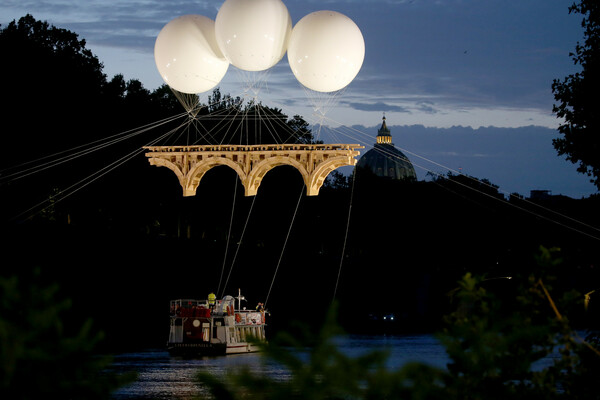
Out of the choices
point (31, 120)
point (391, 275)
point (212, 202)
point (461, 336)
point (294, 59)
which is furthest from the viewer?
point (391, 275)

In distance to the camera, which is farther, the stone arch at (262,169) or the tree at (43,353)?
the stone arch at (262,169)

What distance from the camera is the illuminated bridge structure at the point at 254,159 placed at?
18188 millimetres

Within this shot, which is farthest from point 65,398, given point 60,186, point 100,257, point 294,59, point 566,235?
point 566,235

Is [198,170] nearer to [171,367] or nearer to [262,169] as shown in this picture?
[262,169]

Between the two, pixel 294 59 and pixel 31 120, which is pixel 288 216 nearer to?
pixel 31 120

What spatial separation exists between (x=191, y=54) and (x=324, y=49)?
1.93 m

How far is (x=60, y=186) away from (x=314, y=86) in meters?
38.9

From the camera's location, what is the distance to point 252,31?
12484mm

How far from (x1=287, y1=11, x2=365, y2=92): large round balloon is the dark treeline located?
1036 inches

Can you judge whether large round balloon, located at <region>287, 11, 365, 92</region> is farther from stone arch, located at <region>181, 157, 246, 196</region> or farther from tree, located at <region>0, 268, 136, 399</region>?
tree, located at <region>0, 268, 136, 399</region>

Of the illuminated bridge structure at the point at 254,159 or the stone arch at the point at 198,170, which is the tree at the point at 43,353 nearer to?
the illuminated bridge structure at the point at 254,159

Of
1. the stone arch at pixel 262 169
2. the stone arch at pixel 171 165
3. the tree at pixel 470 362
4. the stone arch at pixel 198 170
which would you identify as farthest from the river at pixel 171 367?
the tree at pixel 470 362

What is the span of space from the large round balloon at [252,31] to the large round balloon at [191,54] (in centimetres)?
61

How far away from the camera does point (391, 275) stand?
265 feet
